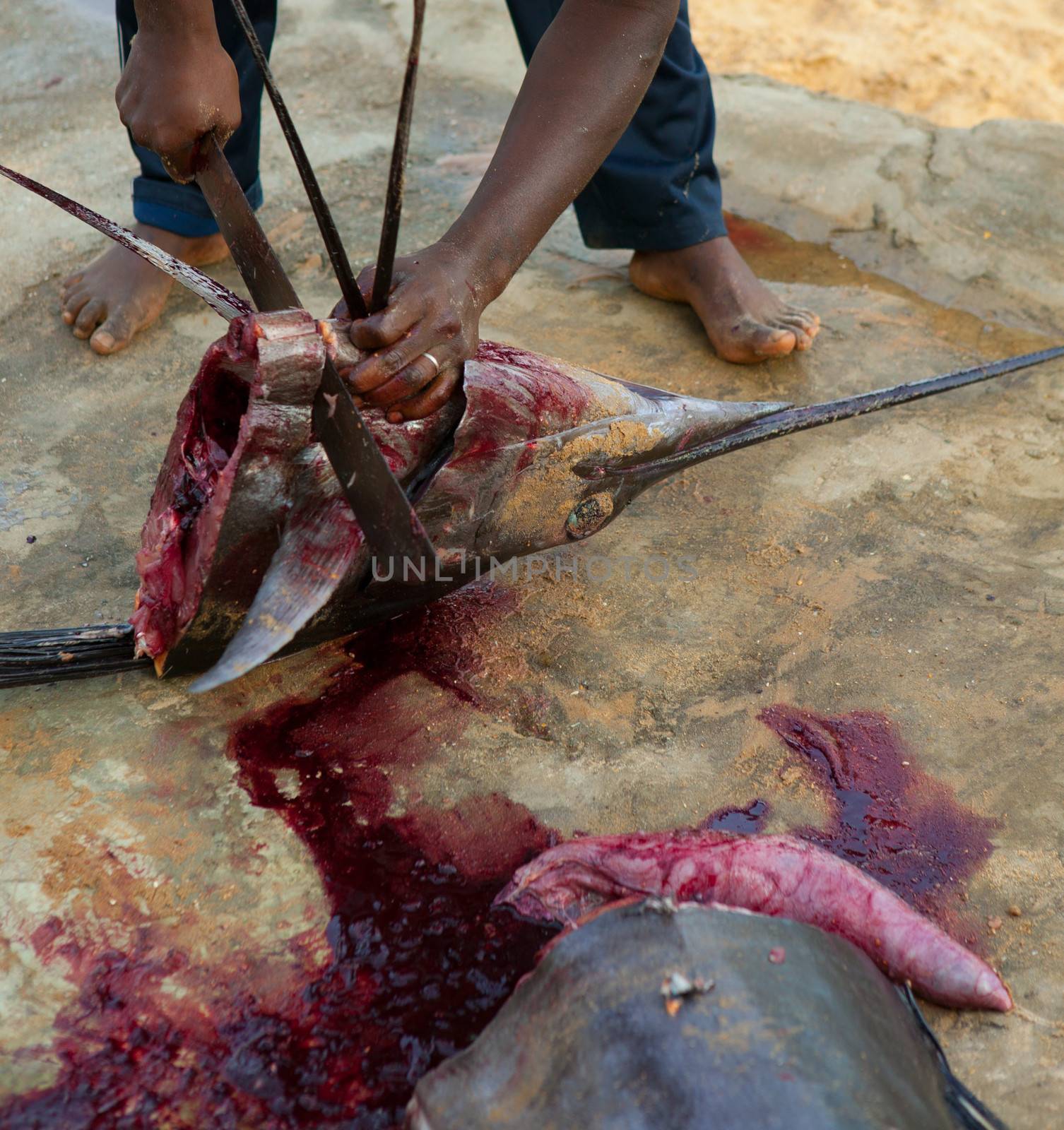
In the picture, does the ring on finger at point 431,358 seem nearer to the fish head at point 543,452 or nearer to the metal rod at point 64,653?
the fish head at point 543,452

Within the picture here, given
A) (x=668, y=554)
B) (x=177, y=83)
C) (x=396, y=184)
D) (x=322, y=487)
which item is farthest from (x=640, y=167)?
(x=322, y=487)

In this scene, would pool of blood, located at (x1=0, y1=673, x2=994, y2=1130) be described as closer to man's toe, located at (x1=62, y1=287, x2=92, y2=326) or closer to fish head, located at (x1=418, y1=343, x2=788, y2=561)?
fish head, located at (x1=418, y1=343, x2=788, y2=561)

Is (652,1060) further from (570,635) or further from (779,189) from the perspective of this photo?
(779,189)

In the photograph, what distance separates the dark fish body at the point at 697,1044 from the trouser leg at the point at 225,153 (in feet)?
9.01

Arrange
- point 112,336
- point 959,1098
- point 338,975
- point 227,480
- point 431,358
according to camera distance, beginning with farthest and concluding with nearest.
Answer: point 112,336 < point 431,358 < point 227,480 < point 338,975 < point 959,1098

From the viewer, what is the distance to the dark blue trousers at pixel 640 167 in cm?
336

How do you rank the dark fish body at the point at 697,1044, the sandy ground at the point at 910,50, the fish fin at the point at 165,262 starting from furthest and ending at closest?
the sandy ground at the point at 910,50 < the fish fin at the point at 165,262 < the dark fish body at the point at 697,1044

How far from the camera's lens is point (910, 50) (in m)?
6.81

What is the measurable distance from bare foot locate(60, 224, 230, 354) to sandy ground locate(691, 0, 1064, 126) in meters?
4.36

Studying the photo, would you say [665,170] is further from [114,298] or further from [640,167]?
[114,298]

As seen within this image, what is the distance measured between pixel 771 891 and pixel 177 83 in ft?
6.65

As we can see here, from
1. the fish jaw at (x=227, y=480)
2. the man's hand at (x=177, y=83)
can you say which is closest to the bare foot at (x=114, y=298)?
the man's hand at (x=177, y=83)

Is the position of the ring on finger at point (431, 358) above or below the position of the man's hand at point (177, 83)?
below

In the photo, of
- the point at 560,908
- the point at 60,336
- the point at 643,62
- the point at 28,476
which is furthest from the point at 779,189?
the point at 560,908
